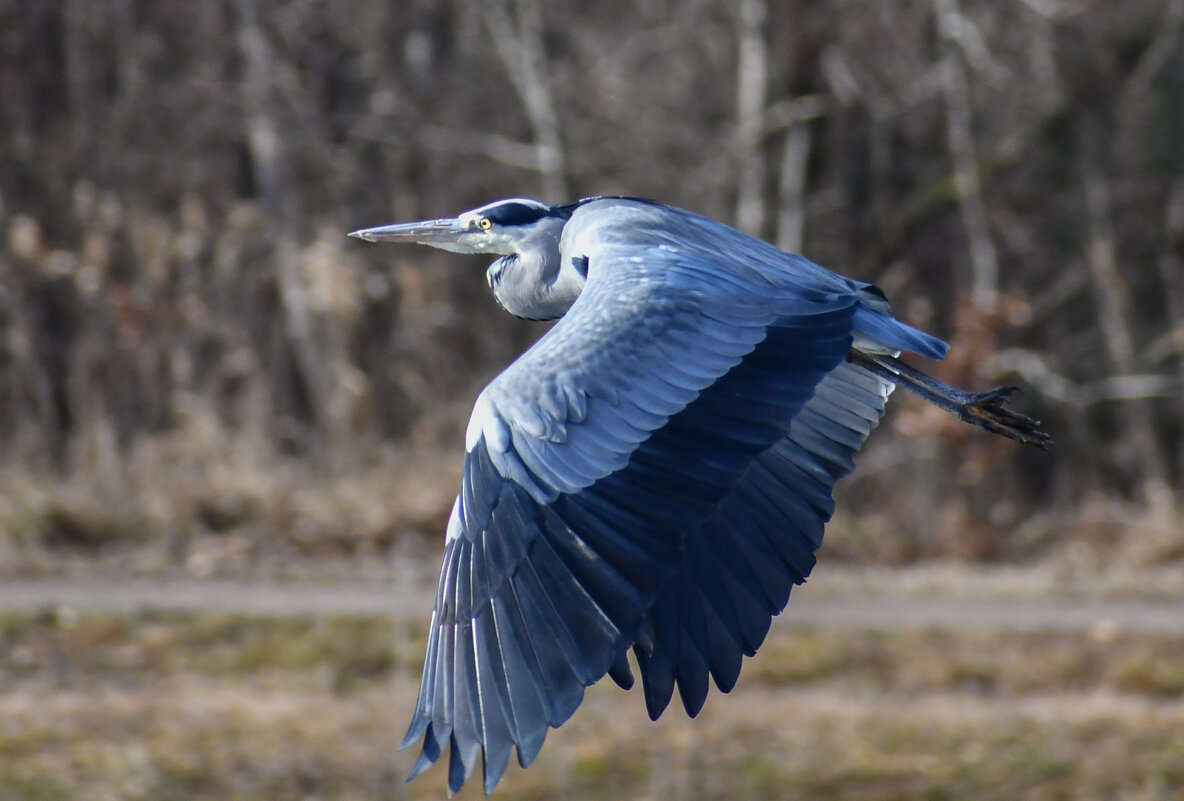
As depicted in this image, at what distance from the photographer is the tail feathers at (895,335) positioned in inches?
170

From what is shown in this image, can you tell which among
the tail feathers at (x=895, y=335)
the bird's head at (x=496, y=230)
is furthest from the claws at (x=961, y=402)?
the bird's head at (x=496, y=230)

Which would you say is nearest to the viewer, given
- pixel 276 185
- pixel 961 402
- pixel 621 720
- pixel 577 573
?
pixel 577 573

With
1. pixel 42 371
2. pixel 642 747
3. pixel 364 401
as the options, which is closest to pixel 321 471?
pixel 364 401

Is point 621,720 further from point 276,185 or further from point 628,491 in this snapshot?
point 276,185

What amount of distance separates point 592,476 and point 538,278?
1303 millimetres

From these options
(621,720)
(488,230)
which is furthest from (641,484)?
(621,720)

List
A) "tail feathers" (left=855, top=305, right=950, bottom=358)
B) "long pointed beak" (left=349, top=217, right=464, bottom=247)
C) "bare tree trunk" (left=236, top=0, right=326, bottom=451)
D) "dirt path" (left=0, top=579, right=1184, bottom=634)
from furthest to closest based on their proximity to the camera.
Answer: "bare tree trunk" (left=236, top=0, right=326, bottom=451) < "dirt path" (left=0, top=579, right=1184, bottom=634) < "long pointed beak" (left=349, top=217, right=464, bottom=247) < "tail feathers" (left=855, top=305, right=950, bottom=358)

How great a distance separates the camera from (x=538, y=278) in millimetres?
4824

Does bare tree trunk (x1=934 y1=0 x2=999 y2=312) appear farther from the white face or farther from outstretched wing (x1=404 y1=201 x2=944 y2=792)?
outstretched wing (x1=404 y1=201 x2=944 y2=792)

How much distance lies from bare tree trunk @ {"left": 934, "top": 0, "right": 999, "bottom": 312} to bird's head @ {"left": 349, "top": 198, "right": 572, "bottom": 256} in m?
9.47

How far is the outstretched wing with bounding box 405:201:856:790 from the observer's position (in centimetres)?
339

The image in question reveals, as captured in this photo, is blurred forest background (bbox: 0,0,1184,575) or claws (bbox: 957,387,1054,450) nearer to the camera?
claws (bbox: 957,387,1054,450)

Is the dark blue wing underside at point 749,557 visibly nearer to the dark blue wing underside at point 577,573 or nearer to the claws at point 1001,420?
the dark blue wing underside at point 577,573

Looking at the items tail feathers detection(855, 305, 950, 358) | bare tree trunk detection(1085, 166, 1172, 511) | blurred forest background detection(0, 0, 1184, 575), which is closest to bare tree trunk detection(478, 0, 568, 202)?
blurred forest background detection(0, 0, 1184, 575)
